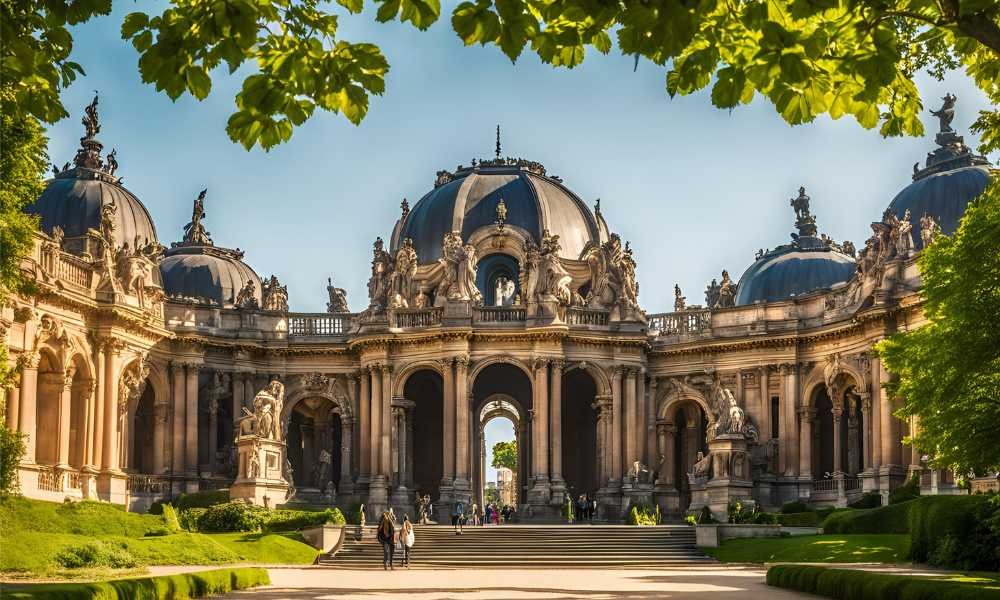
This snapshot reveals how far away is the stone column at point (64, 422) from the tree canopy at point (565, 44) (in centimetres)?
4180

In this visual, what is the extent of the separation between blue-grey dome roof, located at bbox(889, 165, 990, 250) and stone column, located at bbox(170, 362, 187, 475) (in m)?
36.0

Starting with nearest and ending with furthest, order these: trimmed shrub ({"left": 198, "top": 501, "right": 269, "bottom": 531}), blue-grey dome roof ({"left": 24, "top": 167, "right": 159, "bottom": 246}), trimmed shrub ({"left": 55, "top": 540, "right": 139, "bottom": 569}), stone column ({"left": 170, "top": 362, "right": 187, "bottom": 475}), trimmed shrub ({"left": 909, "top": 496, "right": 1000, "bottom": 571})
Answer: trimmed shrub ({"left": 909, "top": 496, "right": 1000, "bottom": 571}) < trimmed shrub ({"left": 55, "top": 540, "right": 139, "bottom": 569}) < trimmed shrub ({"left": 198, "top": 501, "right": 269, "bottom": 531}) < stone column ({"left": 170, "top": 362, "right": 187, "bottom": 475}) < blue-grey dome roof ({"left": 24, "top": 167, "right": 159, "bottom": 246})

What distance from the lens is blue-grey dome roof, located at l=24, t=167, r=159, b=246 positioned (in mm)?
64812

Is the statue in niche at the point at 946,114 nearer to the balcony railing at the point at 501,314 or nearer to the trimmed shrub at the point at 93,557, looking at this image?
the balcony railing at the point at 501,314

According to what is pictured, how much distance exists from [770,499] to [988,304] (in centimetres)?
2948

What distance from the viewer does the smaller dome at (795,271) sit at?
70.3 metres

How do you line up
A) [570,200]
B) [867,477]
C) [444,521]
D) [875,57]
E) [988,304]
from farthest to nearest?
[570,200], [444,521], [867,477], [988,304], [875,57]

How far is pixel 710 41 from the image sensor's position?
13.4m

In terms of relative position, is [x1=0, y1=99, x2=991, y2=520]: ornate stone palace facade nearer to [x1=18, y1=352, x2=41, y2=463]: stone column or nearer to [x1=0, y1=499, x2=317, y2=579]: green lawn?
[x1=18, y1=352, x2=41, y2=463]: stone column

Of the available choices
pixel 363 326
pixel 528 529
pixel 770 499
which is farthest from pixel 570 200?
pixel 528 529

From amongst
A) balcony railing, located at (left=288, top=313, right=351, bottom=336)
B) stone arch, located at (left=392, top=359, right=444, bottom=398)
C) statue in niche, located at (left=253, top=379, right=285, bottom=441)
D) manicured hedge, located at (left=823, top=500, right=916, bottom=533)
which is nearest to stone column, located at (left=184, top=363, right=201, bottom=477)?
balcony railing, located at (left=288, top=313, right=351, bottom=336)

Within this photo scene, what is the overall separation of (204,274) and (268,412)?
61.8 feet

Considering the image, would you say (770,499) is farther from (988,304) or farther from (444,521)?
(988,304)

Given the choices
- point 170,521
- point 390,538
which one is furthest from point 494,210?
point 390,538
